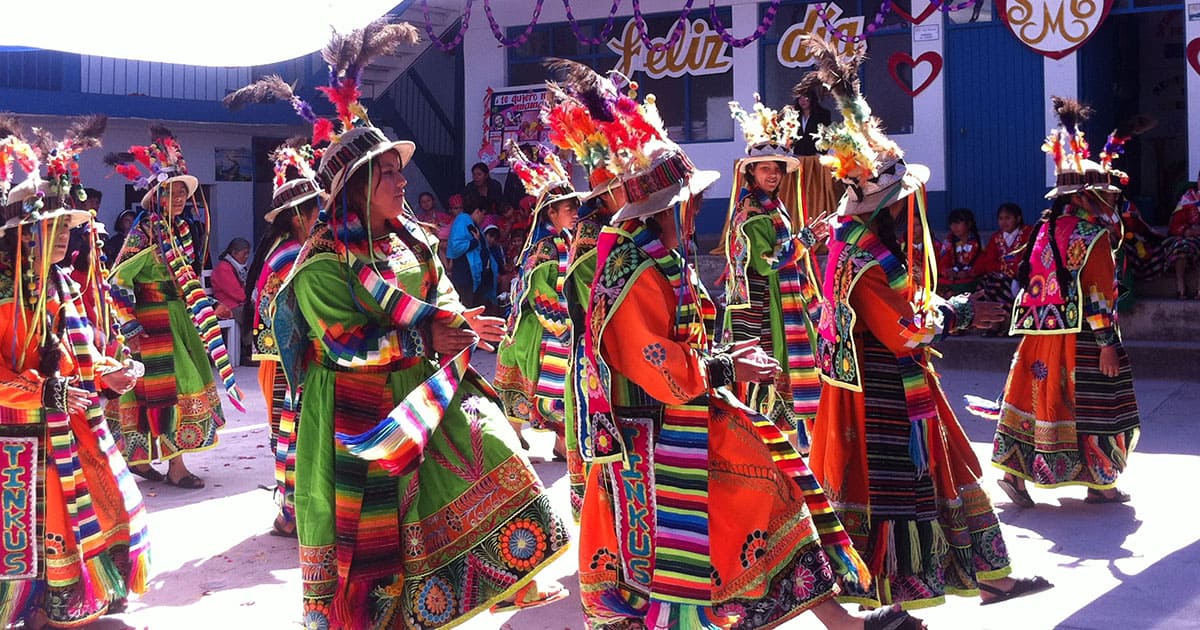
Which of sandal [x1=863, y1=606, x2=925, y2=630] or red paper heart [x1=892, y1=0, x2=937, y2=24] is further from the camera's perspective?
red paper heart [x1=892, y1=0, x2=937, y2=24]

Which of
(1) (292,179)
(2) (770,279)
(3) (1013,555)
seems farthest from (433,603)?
(2) (770,279)

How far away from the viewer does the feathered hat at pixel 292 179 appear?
682 centimetres

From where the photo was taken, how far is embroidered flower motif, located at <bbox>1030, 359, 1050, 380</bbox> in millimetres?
7098

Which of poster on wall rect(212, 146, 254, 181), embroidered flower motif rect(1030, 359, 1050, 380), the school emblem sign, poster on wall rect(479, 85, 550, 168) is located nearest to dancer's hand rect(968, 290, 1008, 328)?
embroidered flower motif rect(1030, 359, 1050, 380)

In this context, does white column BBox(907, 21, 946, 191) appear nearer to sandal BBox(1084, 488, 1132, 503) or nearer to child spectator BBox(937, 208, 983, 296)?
child spectator BBox(937, 208, 983, 296)

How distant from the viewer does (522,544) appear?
14.6 feet

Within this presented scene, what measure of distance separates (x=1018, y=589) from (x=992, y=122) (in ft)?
35.3

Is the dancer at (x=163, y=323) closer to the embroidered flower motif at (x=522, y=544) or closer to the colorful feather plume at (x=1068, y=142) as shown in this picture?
the embroidered flower motif at (x=522, y=544)

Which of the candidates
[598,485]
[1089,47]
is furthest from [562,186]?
[1089,47]

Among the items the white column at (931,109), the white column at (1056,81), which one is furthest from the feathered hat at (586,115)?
the white column at (931,109)

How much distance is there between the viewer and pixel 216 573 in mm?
6422

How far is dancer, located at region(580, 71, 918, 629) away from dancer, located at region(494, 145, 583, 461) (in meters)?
3.61

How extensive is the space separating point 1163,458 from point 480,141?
1205cm

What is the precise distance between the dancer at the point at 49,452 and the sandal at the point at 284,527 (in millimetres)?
1625
